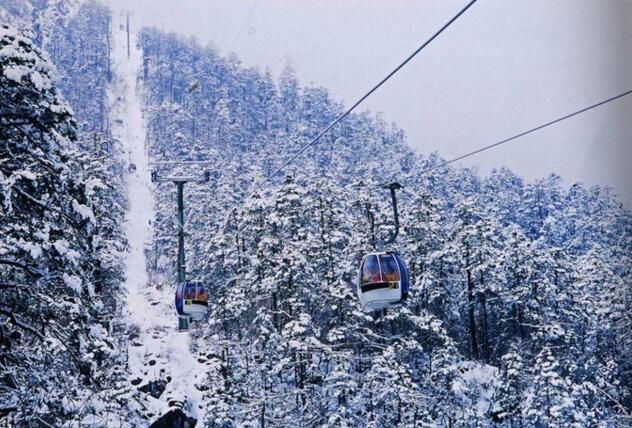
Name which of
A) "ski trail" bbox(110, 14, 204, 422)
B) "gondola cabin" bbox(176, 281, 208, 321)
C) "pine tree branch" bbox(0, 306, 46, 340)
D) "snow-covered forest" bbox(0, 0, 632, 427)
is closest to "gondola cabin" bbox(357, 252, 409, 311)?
"snow-covered forest" bbox(0, 0, 632, 427)

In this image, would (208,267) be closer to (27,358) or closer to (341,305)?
(341,305)

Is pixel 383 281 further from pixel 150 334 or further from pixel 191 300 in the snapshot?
pixel 150 334

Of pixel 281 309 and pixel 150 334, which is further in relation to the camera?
pixel 150 334

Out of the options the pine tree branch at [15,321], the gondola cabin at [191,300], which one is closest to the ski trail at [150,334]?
the gondola cabin at [191,300]

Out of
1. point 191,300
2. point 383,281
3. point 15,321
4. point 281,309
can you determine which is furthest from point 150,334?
point 15,321

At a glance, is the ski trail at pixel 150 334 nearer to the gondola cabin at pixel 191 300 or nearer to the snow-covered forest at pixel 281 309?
the snow-covered forest at pixel 281 309

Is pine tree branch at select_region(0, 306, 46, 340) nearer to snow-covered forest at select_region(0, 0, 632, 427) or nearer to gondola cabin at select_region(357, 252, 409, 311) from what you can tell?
snow-covered forest at select_region(0, 0, 632, 427)
